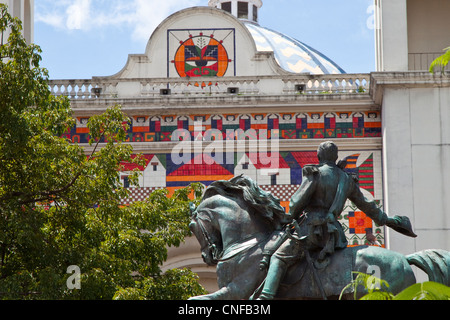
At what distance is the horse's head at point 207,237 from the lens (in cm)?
1028

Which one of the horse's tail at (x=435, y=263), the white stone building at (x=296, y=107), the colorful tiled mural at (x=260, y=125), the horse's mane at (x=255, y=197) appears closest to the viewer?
the horse's tail at (x=435, y=263)

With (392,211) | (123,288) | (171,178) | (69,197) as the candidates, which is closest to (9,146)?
(69,197)

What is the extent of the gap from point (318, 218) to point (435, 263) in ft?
3.83

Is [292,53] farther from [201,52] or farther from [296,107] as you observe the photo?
[296,107]

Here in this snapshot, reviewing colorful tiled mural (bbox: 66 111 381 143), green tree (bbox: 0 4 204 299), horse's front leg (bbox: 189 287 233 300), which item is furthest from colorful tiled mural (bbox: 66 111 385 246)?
horse's front leg (bbox: 189 287 233 300)

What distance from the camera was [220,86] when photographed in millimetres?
22031

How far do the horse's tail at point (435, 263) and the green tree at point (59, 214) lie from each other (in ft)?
17.4

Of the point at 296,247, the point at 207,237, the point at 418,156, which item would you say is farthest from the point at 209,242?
the point at 418,156

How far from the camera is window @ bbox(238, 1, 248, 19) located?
3916 cm

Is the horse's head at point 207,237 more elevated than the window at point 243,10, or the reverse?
the window at point 243,10

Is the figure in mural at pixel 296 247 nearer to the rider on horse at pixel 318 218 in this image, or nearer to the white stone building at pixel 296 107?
the rider on horse at pixel 318 218

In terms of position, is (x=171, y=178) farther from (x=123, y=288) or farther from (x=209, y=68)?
(x=123, y=288)

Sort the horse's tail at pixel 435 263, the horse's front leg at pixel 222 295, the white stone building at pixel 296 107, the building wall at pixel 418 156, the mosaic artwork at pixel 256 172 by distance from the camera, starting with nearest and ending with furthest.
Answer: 1. the horse's front leg at pixel 222 295
2. the horse's tail at pixel 435 263
3. the building wall at pixel 418 156
4. the white stone building at pixel 296 107
5. the mosaic artwork at pixel 256 172

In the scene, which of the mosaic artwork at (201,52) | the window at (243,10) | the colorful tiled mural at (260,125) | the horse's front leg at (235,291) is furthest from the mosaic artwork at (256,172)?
the window at (243,10)
